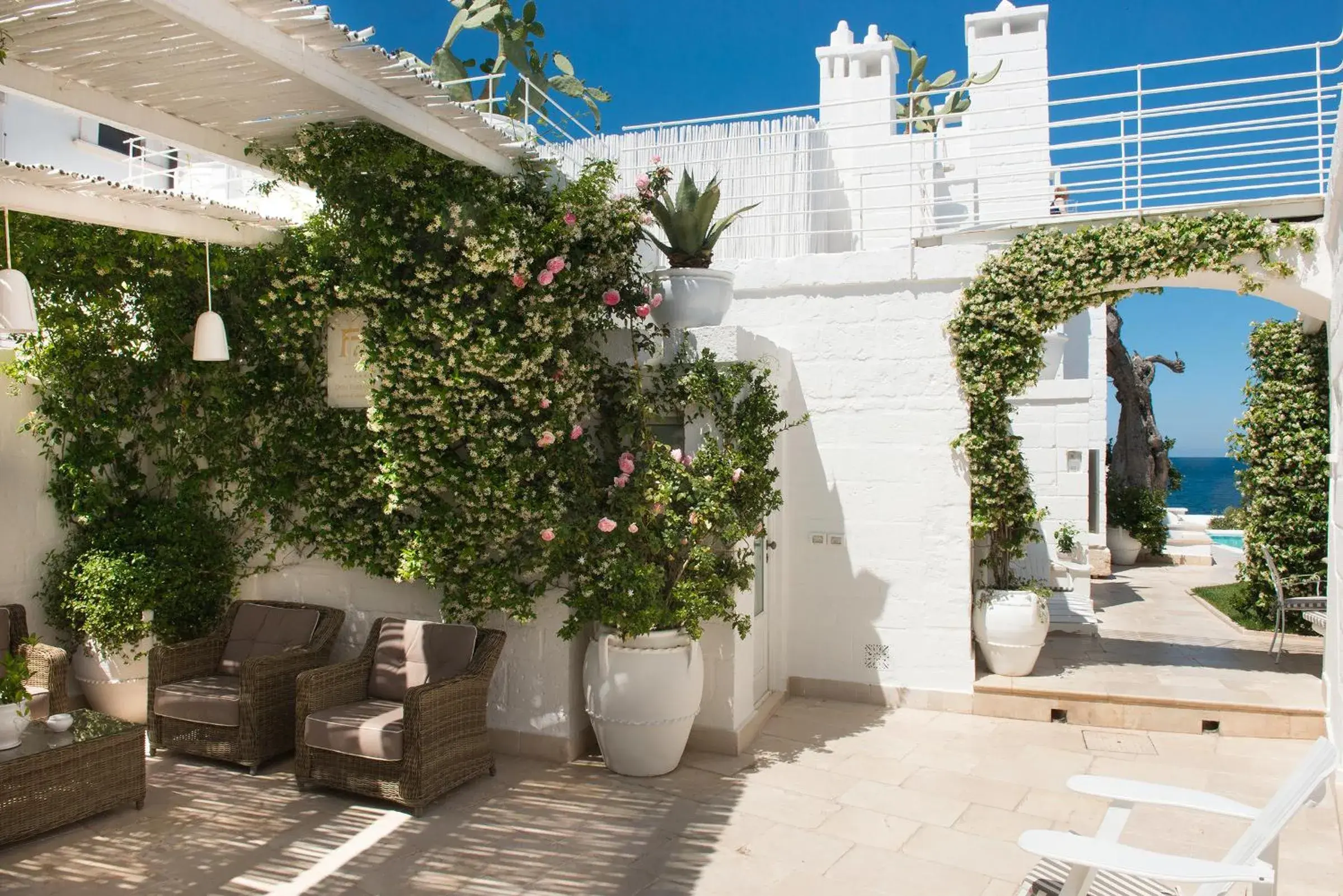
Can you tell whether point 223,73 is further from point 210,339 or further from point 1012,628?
point 1012,628

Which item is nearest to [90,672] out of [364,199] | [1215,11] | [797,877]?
[364,199]

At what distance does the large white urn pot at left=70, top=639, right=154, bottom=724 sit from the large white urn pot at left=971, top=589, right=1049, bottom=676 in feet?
17.6

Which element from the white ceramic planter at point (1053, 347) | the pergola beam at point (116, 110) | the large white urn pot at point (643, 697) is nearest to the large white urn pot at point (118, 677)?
the large white urn pot at point (643, 697)

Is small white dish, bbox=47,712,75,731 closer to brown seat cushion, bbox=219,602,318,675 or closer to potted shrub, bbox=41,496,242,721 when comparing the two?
brown seat cushion, bbox=219,602,318,675

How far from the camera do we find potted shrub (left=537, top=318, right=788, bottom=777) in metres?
4.75

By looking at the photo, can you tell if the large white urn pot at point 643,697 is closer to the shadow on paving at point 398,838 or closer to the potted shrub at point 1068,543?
the shadow on paving at point 398,838

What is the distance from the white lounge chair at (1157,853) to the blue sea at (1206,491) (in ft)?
125

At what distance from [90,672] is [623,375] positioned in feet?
12.2

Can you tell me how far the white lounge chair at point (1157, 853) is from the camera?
2.31 meters

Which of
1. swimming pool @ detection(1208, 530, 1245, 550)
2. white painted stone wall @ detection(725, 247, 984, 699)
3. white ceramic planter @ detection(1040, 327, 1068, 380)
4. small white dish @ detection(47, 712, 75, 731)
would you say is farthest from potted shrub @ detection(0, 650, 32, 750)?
swimming pool @ detection(1208, 530, 1245, 550)

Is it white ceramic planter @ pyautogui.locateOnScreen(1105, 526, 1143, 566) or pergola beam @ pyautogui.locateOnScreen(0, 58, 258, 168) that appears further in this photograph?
white ceramic planter @ pyautogui.locateOnScreen(1105, 526, 1143, 566)

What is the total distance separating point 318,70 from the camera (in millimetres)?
3482

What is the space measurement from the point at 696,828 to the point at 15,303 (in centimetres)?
379

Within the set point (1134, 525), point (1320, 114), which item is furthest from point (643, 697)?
point (1134, 525)
